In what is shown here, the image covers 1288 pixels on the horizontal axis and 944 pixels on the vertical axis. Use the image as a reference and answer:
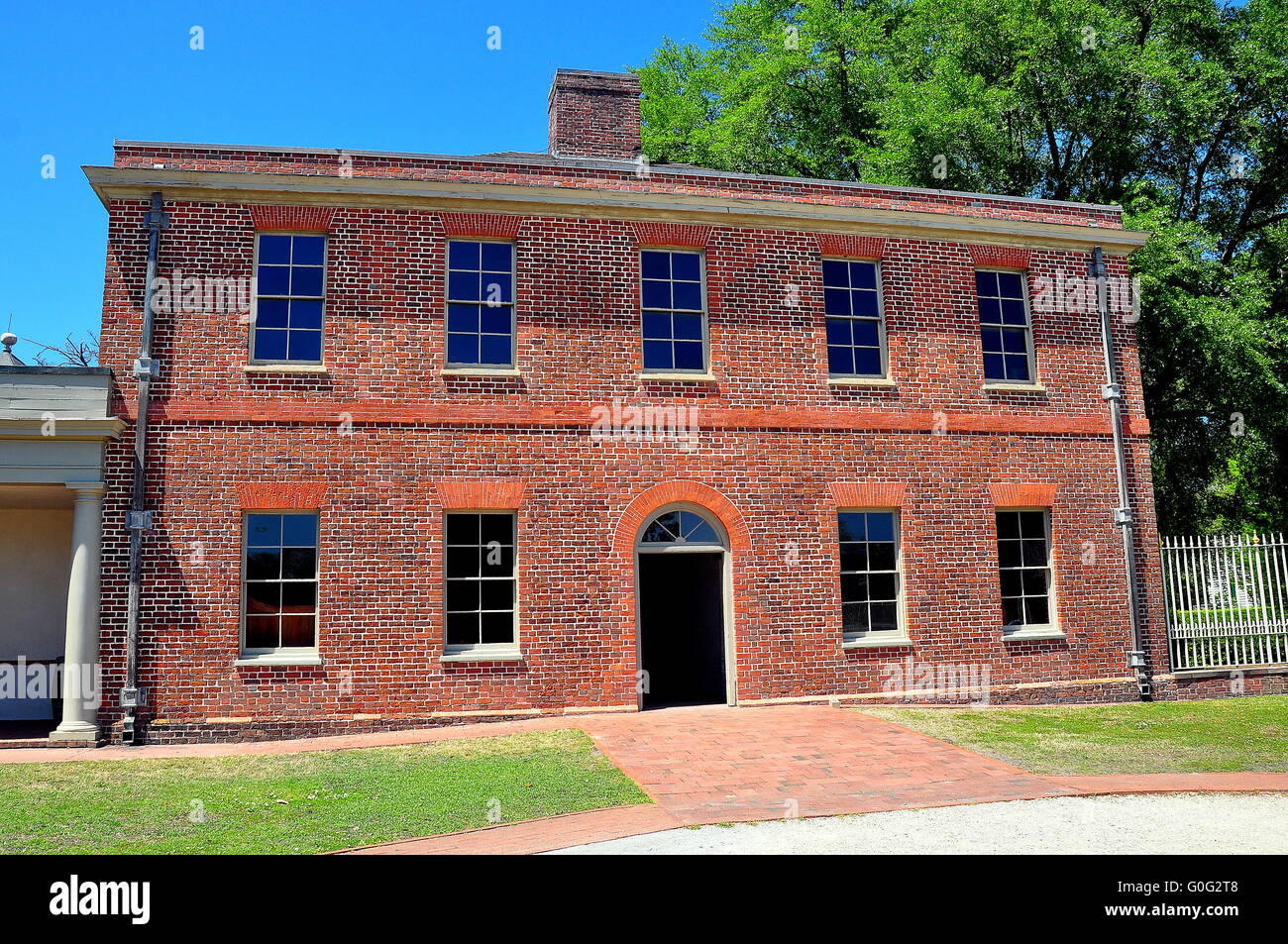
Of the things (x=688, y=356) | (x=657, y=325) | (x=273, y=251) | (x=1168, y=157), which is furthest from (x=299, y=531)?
(x=1168, y=157)

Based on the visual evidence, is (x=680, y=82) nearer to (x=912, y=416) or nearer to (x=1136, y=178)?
(x=1136, y=178)

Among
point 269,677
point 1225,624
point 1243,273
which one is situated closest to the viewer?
point 269,677

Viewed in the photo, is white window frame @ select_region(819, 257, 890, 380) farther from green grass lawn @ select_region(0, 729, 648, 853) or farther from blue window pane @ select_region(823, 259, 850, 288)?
green grass lawn @ select_region(0, 729, 648, 853)

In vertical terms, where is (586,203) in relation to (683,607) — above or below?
above

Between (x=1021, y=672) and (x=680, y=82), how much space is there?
24.3 m

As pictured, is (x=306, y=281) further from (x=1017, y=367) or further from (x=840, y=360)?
(x=1017, y=367)

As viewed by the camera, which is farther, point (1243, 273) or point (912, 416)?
point (1243, 273)

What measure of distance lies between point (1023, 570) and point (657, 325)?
672 centimetres

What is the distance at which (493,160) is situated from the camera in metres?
13.7

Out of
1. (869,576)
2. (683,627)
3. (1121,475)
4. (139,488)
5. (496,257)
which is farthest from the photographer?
(683,627)

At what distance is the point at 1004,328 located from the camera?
1517cm

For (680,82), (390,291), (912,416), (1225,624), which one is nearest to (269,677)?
(390,291)

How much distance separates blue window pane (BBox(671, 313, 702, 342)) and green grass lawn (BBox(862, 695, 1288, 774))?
5.78 meters

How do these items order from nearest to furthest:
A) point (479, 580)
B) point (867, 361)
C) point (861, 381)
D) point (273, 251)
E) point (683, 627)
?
point (479, 580), point (273, 251), point (861, 381), point (867, 361), point (683, 627)
